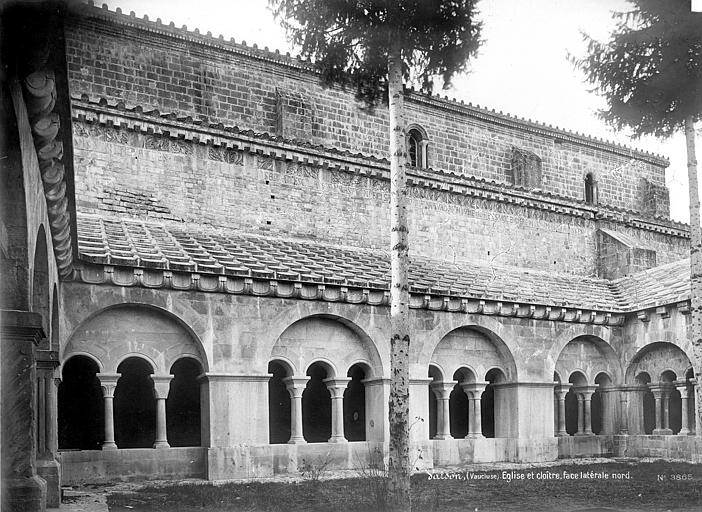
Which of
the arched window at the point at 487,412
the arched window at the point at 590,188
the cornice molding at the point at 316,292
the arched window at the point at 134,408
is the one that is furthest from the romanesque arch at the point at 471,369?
the arched window at the point at 590,188

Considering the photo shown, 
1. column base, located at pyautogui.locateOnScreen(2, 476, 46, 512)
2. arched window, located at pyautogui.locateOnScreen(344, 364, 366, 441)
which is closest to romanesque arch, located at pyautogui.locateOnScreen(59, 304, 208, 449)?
arched window, located at pyautogui.locateOnScreen(344, 364, 366, 441)

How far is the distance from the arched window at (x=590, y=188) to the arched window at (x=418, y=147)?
6.17 metres

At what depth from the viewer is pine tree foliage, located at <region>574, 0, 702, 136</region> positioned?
1434 cm

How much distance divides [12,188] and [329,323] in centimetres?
931

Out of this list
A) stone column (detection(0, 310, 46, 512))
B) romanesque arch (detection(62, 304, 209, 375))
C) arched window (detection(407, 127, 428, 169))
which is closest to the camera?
stone column (detection(0, 310, 46, 512))

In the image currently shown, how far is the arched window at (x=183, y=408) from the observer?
57.0 ft

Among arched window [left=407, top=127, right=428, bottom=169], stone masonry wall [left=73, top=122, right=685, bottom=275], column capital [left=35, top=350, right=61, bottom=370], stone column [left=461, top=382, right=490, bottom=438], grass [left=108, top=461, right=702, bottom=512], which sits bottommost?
grass [left=108, top=461, right=702, bottom=512]

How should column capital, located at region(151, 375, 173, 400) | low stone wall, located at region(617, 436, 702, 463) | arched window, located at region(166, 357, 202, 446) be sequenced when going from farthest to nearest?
1. arched window, located at region(166, 357, 202, 446)
2. low stone wall, located at region(617, 436, 702, 463)
3. column capital, located at region(151, 375, 173, 400)

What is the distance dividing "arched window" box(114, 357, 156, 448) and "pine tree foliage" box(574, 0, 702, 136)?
10.1 metres

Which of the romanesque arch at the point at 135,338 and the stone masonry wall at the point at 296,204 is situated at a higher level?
the stone masonry wall at the point at 296,204

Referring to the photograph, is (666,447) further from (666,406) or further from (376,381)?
(376,381)

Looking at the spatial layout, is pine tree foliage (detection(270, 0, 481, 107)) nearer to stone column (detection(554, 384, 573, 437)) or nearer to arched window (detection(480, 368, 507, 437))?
stone column (detection(554, 384, 573, 437))

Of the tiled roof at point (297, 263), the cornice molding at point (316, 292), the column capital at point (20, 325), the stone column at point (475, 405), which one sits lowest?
the stone column at point (475, 405)

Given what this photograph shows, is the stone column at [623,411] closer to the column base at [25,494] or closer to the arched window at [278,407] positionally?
the arched window at [278,407]
